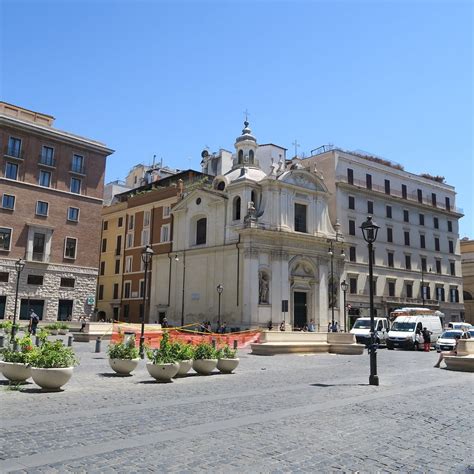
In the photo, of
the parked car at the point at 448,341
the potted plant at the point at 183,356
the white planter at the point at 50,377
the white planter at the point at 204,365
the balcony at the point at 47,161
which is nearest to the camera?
the white planter at the point at 50,377

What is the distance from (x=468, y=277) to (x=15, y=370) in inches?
2889

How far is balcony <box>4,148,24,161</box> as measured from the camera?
42531mm

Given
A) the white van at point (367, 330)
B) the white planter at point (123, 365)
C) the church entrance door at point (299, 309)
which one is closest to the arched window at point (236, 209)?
the church entrance door at point (299, 309)

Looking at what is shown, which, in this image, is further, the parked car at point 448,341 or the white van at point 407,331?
the white van at point 407,331

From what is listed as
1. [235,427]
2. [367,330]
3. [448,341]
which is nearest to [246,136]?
[367,330]

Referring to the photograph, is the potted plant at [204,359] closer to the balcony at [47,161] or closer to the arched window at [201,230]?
the arched window at [201,230]

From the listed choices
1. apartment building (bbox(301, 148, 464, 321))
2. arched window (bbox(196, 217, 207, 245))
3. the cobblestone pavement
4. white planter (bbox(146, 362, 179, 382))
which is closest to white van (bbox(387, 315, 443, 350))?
apartment building (bbox(301, 148, 464, 321))

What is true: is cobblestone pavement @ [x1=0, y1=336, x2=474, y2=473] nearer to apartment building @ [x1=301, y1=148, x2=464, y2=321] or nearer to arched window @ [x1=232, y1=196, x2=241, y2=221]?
arched window @ [x1=232, y1=196, x2=241, y2=221]

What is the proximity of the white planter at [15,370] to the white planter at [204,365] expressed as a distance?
4960 mm

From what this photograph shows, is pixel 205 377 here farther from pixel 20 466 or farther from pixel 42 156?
pixel 42 156

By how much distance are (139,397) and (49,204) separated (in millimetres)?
37622

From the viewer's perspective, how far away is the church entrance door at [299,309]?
45.7m

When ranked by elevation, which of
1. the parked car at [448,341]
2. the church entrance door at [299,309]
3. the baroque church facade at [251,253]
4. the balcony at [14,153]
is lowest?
the parked car at [448,341]

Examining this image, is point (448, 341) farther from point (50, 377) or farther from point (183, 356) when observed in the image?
point (50, 377)
